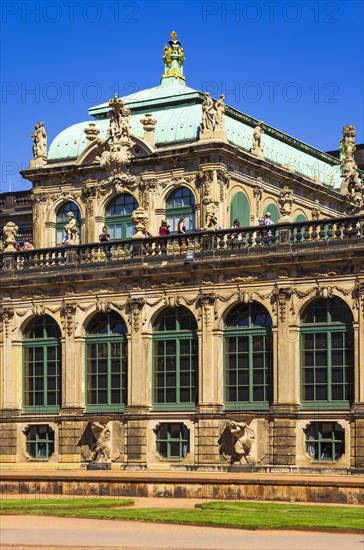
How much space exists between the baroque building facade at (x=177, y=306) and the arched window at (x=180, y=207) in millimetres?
77

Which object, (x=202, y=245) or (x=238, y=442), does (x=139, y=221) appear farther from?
(x=238, y=442)

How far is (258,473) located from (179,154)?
1626 cm

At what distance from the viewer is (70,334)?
5969 centimetres

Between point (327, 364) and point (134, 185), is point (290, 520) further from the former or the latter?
point (134, 185)

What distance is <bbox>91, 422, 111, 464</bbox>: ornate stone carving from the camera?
58.0 meters

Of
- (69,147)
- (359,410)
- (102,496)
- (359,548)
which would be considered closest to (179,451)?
(359,410)

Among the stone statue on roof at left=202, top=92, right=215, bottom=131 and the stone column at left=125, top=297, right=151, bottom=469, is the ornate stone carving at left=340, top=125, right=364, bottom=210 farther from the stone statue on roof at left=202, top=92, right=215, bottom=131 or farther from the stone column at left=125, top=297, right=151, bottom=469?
the stone column at left=125, top=297, right=151, bottom=469

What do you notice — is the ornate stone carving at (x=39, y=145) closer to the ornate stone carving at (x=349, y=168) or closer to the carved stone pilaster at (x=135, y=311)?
the carved stone pilaster at (x=135, y=311)

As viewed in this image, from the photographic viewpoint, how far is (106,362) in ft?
195

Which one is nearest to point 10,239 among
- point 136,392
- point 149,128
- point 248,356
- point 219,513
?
point 149,128

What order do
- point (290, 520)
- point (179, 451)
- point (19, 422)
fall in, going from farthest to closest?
point (19, 422), point (179, 451), point (290, 520)

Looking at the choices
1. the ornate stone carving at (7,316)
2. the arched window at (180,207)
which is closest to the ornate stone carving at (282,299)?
the arched window at (180,207)

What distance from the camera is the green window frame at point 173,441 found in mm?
56750

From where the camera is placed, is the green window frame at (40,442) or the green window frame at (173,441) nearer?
the green window frame at (173,441)
